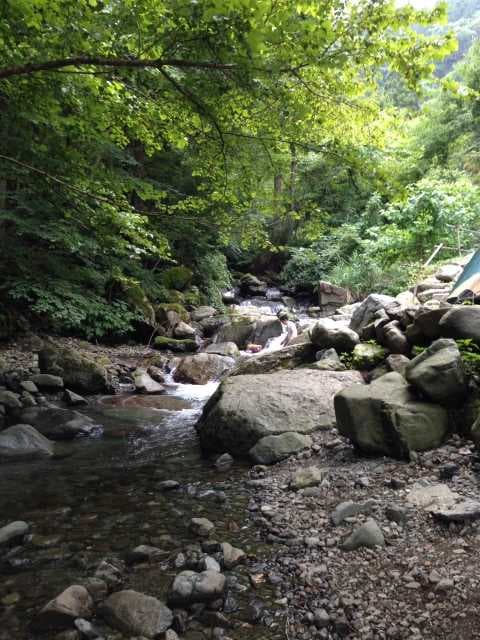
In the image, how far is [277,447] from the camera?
16.6ft

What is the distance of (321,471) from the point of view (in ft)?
14.5

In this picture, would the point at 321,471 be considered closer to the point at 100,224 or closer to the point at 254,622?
the point at 254,622

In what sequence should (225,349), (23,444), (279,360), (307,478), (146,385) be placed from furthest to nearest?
(225,349)
(146,385)
(279,360)
(23,444)
(307,478)

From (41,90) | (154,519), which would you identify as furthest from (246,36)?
(154,519)

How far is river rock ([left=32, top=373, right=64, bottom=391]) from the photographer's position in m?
8.43

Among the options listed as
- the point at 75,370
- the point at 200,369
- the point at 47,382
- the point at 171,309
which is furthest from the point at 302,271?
the point at 47,382

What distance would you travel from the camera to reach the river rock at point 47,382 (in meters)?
8.43

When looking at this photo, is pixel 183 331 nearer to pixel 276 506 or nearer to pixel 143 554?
pixel 276 506

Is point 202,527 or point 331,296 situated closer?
point 202,527

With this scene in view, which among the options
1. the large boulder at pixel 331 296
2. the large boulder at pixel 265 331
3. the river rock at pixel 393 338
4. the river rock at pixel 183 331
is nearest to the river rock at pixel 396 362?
the river rock at pixel 393 338

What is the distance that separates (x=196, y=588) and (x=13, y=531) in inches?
65.9

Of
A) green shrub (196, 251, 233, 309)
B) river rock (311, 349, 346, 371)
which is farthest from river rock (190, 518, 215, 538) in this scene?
green shrub (196, 251, 233, 309)

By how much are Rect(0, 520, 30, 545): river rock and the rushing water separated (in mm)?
100

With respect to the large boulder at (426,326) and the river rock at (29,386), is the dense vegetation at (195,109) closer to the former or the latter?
the large boulder at (426,326)
